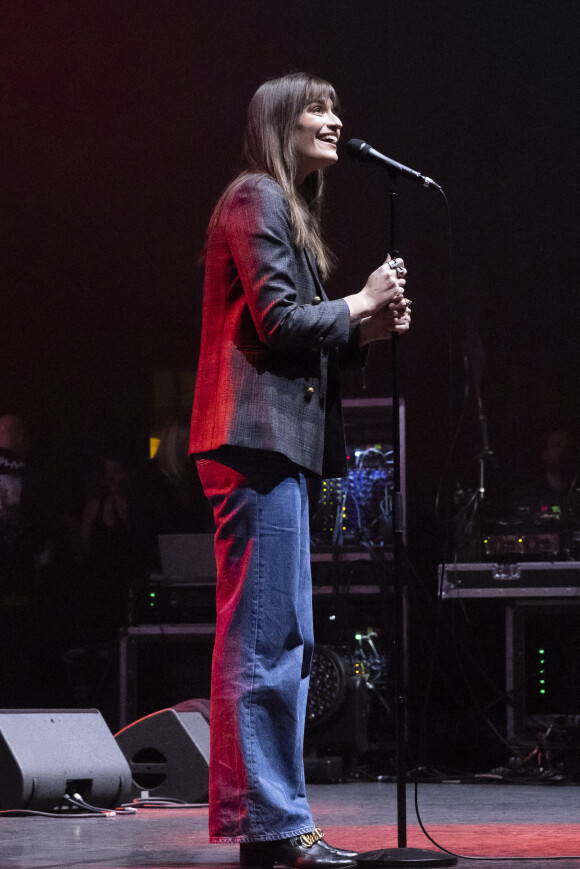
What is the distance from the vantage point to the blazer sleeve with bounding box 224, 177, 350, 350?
212cm

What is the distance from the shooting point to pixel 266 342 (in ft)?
7.00

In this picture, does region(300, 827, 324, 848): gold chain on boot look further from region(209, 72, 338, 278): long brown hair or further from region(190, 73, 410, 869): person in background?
region(209, 72, 338, 278): long brown hair

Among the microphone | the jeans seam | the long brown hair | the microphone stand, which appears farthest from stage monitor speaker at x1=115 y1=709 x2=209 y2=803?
the microphone

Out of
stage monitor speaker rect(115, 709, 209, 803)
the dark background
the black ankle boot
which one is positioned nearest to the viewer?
the black ankle boot

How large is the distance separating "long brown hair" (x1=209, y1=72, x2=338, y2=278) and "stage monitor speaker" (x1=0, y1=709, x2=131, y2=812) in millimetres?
1771

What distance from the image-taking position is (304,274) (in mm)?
2260

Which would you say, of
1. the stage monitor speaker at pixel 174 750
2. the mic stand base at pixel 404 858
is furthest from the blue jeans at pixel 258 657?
the stage monitor speaker at pixel 174 750

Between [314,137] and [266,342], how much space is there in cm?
45

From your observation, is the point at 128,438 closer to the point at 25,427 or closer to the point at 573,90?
the point at 25,427

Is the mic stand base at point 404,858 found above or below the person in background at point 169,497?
below

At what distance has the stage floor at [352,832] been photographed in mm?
2389

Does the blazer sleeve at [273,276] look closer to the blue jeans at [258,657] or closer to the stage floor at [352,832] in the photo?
the blue jeans at [258,657]

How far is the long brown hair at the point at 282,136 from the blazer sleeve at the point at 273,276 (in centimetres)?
6

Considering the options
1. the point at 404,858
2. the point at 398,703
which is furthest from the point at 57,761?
the point at 404,858
